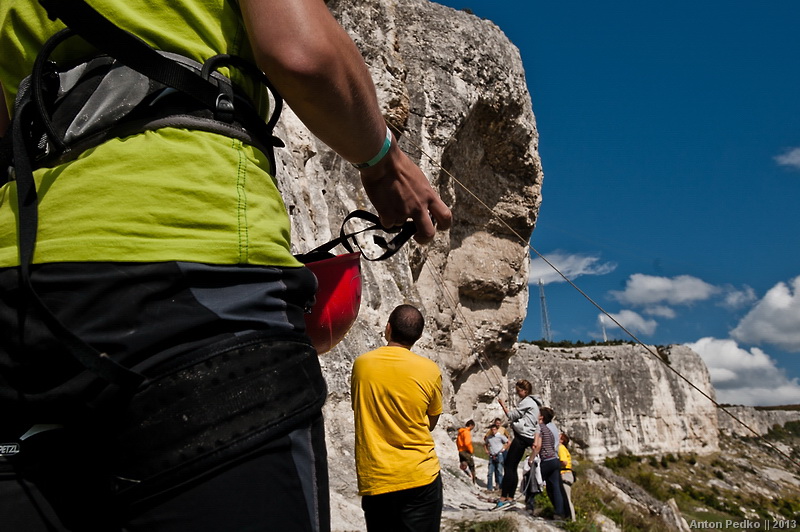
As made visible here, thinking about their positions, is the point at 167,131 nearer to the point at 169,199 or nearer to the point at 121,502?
the point at 169,199

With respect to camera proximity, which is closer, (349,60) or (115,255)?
(115,255)

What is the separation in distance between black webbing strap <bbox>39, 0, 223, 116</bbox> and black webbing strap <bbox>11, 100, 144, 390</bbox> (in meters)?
0.13

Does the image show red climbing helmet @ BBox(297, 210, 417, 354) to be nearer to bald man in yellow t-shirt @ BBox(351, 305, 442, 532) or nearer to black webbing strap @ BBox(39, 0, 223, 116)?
black webbing strap @ BBox(39, 0, 223, 116)

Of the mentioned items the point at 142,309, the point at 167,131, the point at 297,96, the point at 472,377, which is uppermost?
the point at 472,377

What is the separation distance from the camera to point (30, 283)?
743 mm

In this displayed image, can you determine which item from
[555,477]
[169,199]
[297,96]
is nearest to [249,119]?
[297,96]

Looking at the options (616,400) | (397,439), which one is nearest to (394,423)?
(397,439)

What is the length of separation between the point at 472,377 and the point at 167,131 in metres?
14.1

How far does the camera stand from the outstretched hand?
113 cm

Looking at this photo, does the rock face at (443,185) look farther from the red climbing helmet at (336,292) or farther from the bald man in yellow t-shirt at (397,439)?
the red climbing helmet at (336,292)

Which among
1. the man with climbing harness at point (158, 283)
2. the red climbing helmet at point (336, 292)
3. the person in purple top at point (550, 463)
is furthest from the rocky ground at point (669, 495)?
the man with climbing harness at point (158, 283)

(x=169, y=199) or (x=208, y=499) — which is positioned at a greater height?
(x=169, y=199)

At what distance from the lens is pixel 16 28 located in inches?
37.7

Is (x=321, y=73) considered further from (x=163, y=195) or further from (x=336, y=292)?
(x=336, y=292)
